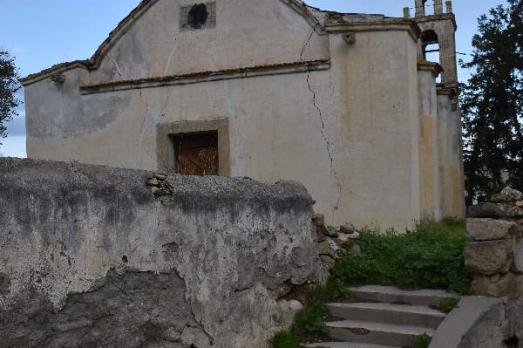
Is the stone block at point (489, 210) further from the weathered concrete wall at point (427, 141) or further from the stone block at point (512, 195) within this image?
the weathered concrete wall at point (427, 141)

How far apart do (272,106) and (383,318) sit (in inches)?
207

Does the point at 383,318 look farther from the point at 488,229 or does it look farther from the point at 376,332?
the point at 488,229

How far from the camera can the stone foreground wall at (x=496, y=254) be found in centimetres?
543

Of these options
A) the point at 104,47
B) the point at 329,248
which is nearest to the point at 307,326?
the point at 329,248

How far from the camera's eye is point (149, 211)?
3.86 meters

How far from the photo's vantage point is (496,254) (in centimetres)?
544

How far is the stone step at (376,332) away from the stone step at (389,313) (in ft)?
0.23

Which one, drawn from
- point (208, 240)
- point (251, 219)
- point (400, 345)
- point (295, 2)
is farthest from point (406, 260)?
point (295, 2)

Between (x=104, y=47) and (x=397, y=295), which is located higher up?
(x=104, y=47)

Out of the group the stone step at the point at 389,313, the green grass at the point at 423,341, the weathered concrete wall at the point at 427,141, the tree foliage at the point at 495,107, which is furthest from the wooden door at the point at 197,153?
the tree foliage at the point at 495,107

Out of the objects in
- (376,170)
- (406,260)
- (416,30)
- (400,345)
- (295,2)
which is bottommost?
(400,345)

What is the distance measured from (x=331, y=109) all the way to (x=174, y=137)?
9.47ft

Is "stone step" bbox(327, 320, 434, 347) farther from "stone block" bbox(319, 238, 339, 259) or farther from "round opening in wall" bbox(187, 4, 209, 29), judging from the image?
"round opening in wall" bbox(187, 4, 209, 29)

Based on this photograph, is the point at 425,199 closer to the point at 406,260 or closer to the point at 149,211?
the point at 406,260
